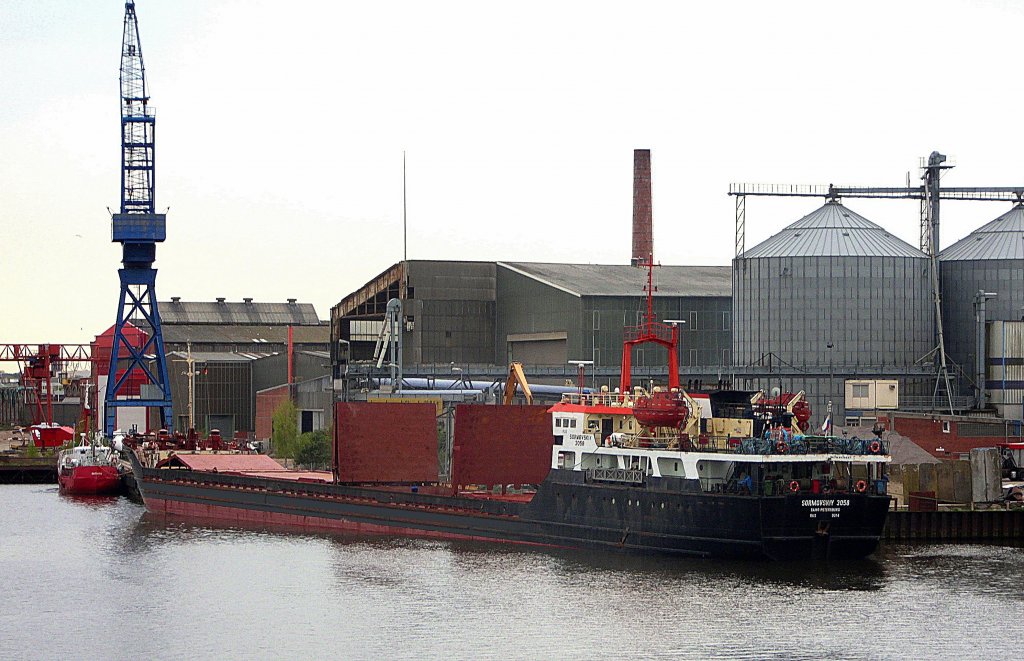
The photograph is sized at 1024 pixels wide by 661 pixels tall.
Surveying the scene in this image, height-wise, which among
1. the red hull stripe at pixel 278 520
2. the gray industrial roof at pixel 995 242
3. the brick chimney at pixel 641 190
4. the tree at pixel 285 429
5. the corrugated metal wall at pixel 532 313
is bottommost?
the red hull stripe at pixel 278 520

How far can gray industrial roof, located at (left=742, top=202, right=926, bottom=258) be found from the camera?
104062 mm

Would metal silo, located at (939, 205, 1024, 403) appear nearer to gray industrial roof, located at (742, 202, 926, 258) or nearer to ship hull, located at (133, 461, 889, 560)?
gray industrial roof, located at (742, 202, 926, 258)

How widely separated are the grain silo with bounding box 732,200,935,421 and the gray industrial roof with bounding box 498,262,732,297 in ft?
39.2

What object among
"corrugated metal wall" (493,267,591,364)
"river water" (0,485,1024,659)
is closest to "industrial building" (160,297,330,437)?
"corrugated metal wall" (493,267,591,364)

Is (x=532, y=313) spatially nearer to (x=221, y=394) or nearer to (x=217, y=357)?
(x=221, y=394)

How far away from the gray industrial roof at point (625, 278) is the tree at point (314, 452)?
915 inches

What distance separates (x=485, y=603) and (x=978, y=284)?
65.0 m

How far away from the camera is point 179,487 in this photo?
79.4 m

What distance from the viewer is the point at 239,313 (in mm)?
176875

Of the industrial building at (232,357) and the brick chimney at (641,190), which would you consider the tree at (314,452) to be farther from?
the brick chimney at (641,190)

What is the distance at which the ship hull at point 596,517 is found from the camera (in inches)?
2152

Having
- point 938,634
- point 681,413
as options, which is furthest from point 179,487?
point 938,634

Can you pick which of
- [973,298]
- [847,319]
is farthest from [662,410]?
[973,298]

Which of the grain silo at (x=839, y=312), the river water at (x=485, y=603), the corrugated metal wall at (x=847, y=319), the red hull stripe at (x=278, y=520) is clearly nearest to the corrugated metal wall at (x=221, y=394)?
the grain silo at (x=839, y=312)
